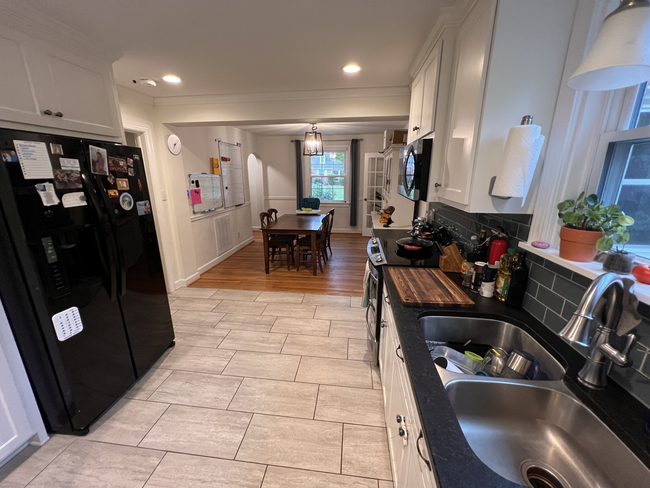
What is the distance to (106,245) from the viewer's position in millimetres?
1570

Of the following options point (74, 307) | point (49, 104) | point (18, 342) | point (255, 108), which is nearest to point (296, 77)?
point (255, 108)

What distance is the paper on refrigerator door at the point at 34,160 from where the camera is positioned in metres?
1.23

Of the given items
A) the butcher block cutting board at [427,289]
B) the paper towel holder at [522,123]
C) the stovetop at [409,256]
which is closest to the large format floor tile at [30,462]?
the butcher block cutting board at [427,289]

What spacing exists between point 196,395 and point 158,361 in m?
0.58

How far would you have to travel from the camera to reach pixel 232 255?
5016 mm

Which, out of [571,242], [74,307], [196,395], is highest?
[571,242]

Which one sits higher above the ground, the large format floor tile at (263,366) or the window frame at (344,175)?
the window frame at (344,175)

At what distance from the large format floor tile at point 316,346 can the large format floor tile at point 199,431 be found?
0.68m

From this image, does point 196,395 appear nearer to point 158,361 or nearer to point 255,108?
point 158,361

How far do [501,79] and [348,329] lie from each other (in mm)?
2205

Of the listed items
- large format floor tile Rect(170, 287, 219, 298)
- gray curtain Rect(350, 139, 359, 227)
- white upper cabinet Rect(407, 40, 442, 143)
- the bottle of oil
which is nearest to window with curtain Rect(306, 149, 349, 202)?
gray curtain Rect(350, 139, 359, 227)

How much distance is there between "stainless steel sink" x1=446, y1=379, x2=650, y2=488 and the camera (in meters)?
0.70

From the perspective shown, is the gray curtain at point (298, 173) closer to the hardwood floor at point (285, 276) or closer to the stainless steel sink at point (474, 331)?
the hardwood floor at point (285, 276)

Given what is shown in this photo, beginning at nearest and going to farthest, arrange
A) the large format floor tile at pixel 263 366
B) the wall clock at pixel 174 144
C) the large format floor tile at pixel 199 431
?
the large format floor tile at pixel 199 431 → the large format floor tile at pixel 263 366 → the wall clock at pixel 174 144
